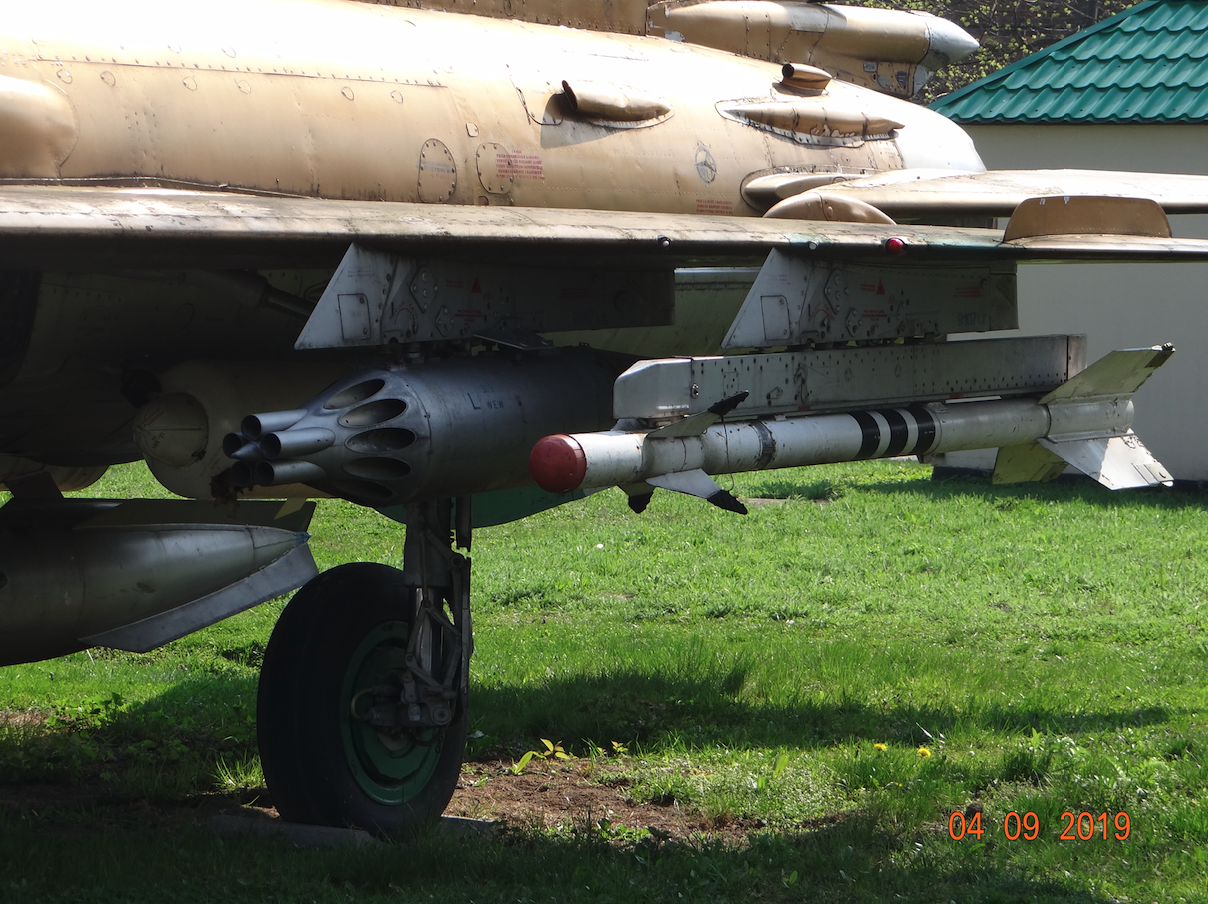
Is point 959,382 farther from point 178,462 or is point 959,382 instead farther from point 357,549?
point 357,549

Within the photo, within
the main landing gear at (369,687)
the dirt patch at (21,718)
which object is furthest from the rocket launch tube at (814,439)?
the dirt patch at (21,718)

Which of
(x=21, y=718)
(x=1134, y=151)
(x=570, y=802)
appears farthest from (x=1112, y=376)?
(x=1134, y=151)

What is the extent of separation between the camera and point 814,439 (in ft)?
19.0

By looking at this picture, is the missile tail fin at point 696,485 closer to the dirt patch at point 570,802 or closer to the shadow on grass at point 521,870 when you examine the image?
the shadow on grass at point 521,870

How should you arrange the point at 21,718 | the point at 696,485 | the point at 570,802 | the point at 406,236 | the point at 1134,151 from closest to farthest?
the point at 406,236 → the point at 696,485 → the point at 570,802 → the point at 21,718 → the point at 1134,151

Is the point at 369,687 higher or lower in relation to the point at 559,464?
lower

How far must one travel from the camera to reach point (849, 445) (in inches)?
235

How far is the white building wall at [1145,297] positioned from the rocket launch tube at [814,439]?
9066mm

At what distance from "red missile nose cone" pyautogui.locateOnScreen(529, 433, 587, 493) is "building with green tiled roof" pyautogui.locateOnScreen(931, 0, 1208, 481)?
11889 millimetres

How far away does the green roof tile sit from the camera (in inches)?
600

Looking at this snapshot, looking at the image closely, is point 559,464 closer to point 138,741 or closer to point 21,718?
point 138,741

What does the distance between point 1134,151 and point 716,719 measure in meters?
10.6
